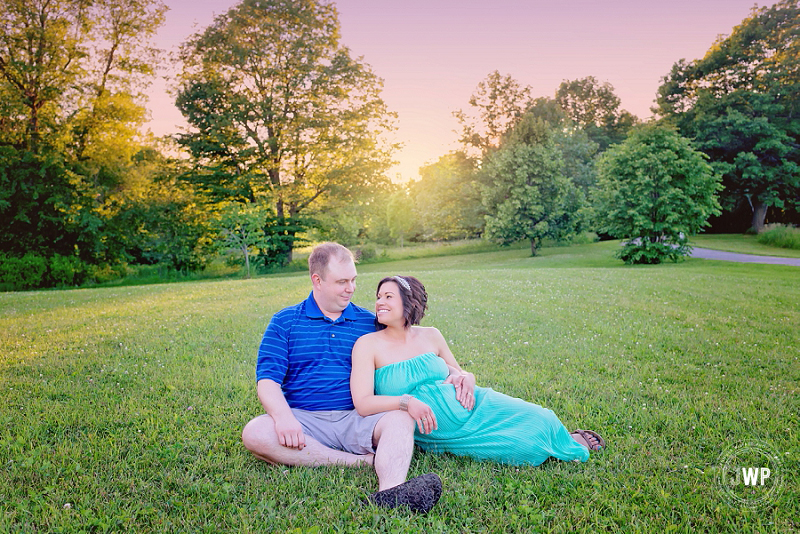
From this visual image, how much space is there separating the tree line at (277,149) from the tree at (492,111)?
6.6 inches

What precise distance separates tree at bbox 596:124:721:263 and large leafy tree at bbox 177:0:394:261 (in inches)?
648

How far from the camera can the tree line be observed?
24891 millimetres

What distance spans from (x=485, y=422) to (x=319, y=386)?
1.38 meters

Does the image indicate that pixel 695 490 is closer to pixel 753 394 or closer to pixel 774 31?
pixel 753 394

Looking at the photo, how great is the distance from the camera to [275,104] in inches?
1211

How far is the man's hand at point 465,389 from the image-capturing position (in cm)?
366

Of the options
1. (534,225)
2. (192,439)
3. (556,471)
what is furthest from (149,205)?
(556,471)

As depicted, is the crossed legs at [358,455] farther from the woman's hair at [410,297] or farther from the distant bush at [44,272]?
the distant bush at [44,272]

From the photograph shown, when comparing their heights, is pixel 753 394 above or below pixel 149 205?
below

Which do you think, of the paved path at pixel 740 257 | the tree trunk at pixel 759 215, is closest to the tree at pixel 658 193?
the paved path at pixel 740 257

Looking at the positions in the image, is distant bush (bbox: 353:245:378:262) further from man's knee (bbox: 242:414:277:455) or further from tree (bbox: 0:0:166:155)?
man's knee (bbox: 242:414:277:455)

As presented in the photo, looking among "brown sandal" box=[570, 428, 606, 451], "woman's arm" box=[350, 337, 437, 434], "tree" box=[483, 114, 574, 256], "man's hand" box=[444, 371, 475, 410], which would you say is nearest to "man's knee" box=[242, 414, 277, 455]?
"woman's arm" box=[350, 337, 437, 434]

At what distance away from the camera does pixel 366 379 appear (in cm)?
372

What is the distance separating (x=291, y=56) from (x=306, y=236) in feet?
41.7
